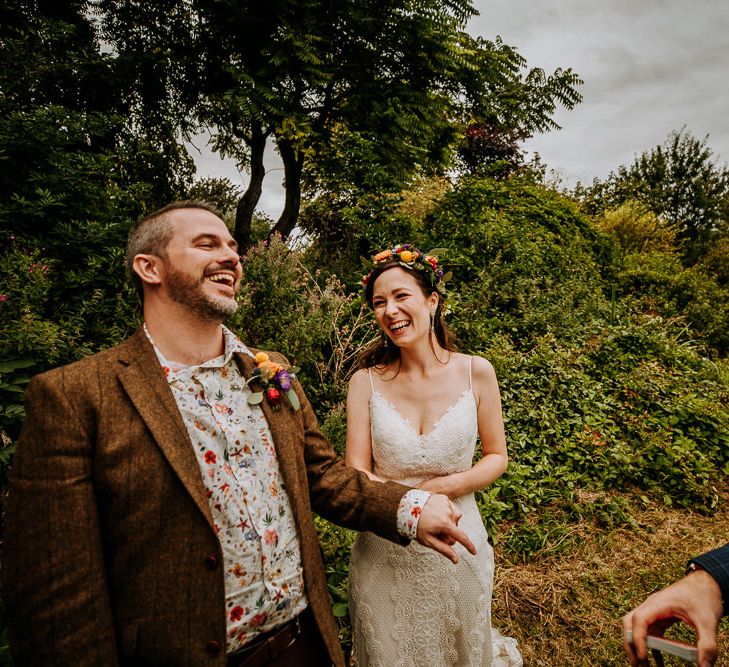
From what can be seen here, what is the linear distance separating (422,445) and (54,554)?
172 centimetres

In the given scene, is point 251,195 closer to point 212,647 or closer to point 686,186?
point 212,647

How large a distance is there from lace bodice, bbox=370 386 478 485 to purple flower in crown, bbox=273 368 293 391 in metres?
0.83

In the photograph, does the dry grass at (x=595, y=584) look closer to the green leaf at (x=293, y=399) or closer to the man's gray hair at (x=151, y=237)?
the green leaf at (x=293, y=399)

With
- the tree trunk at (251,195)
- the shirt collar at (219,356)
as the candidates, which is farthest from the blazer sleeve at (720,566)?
the tree trunk at (251,195)

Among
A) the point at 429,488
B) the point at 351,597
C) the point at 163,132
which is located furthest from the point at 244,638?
the point at 163,132

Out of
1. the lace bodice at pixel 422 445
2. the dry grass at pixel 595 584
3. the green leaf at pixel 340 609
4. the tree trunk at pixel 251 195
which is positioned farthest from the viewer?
the tree trunk at pixel 251 195

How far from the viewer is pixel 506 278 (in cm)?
767

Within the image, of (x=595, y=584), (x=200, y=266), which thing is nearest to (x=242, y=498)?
(x=200, y=266)

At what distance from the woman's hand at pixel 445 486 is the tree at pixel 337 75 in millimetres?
6879

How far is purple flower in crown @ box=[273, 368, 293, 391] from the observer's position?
1854 mm

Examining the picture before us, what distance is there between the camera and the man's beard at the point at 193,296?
175cm

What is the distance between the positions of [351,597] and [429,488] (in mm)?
763

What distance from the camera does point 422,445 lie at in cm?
242

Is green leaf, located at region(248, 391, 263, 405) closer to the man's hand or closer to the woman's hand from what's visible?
the man's hand
